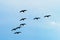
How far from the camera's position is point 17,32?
152875 millimetres

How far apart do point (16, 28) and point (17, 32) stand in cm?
282

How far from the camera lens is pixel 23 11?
14900 centimetres

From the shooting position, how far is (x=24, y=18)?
150750 mm

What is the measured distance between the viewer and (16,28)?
155 m

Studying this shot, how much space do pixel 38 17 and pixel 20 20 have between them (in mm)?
6141

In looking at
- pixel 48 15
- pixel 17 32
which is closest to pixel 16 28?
pixel 17 32

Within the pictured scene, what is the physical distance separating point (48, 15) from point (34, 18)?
4531 mm

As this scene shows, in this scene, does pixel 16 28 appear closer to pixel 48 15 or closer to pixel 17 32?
pixel 17 32

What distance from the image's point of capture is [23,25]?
496ft

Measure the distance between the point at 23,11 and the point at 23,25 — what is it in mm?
4903

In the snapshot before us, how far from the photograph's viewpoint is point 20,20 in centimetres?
14888

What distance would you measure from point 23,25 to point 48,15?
8580 millimetres

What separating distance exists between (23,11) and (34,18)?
14.2 feet

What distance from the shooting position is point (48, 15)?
15025cm
